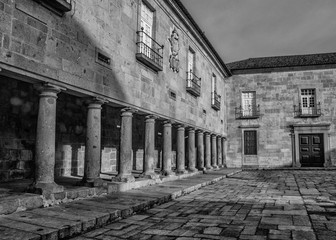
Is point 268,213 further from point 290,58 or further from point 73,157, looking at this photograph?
point 290,58

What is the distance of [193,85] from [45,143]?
890cm

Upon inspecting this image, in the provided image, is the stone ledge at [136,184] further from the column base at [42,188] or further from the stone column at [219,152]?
the stone column at [219,152]

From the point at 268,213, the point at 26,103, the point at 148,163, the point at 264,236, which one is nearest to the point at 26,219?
the point at 264,236

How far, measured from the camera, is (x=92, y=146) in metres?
7.02

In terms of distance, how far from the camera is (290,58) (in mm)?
22531

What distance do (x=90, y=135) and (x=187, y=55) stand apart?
768 cm

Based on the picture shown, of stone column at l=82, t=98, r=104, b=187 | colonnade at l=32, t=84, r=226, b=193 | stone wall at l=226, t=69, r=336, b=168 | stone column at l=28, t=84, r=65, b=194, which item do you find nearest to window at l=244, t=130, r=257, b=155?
stone wall at l=226, t=69, r=336, b=168

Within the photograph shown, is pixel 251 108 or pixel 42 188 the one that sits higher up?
pixel 251 108

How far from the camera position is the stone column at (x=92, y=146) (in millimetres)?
6980

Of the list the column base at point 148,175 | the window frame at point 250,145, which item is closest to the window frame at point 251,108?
the window frame at point 250,145

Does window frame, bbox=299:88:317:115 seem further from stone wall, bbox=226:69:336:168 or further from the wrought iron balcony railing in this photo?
the wrought iron balcony railing

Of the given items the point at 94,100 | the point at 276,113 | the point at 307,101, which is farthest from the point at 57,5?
the point at 307,101

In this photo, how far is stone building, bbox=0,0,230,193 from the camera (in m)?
5.50

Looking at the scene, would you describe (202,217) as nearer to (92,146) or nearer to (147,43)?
(92,146)
